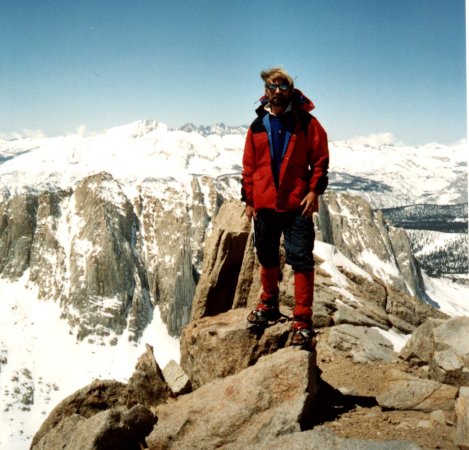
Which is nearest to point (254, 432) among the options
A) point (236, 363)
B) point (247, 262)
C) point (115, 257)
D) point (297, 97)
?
point (236, 363)

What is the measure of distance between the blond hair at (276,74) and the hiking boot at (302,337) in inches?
251

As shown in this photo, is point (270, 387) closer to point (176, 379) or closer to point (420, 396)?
point (420, 396)

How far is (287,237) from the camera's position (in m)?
10.6

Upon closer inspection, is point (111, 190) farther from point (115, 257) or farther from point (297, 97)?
point (297, 97)

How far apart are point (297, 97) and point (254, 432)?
25.7 feet

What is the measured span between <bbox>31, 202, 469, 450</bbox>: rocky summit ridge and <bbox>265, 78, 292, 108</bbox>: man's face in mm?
6270

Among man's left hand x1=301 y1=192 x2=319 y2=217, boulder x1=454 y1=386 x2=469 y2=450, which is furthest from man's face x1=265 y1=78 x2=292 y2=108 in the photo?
boulder x1=454 y1=386 x2=469 y2=450

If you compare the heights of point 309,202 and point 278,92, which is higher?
point 278,92

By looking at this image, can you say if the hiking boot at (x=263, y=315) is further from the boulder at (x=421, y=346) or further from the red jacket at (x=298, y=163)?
the boulder at (x=421, y=346)

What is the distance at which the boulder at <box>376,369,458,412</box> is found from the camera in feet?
30.6

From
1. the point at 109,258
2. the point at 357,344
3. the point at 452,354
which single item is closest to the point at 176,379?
the point at 357,344

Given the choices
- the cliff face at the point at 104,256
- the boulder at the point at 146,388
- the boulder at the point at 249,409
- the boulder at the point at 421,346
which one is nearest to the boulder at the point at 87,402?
the boulder at the point at 146,388

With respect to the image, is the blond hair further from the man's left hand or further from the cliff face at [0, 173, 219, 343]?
the cliff face at [0, 173, 219, 343]

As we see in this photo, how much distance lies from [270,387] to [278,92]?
23.4 feet
